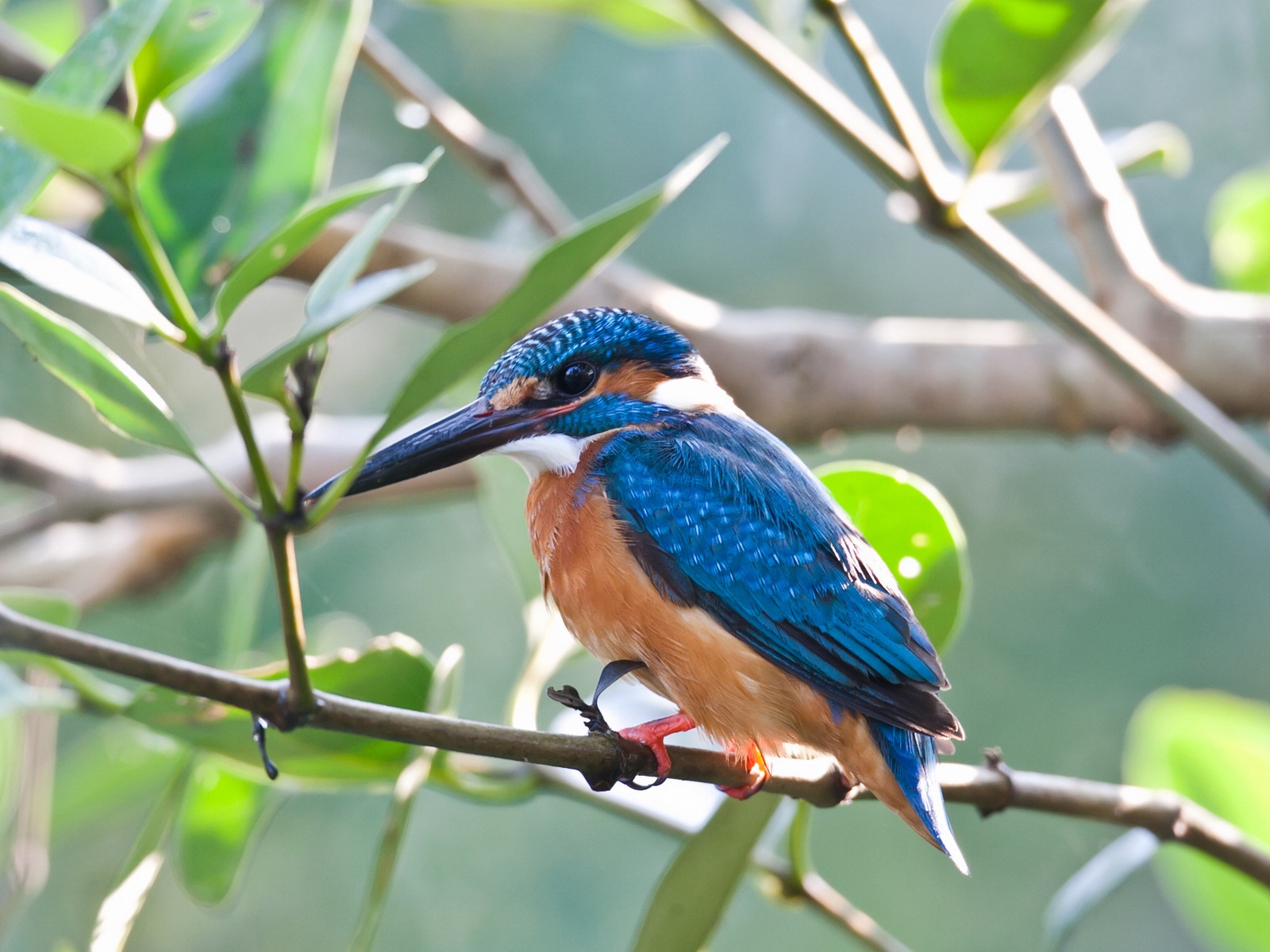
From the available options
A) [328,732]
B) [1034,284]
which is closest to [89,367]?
[328,732]

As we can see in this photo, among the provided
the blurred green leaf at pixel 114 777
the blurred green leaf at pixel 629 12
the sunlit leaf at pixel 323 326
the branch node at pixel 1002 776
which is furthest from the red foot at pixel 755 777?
the blurred green leaf at pixel 629 12

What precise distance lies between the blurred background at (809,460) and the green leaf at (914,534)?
6.86 ft

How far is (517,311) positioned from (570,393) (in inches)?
16.2

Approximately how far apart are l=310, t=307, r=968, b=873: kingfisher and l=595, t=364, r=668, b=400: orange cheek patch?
0.06 ft

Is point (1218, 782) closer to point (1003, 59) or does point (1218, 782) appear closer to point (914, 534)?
point (914, 534)

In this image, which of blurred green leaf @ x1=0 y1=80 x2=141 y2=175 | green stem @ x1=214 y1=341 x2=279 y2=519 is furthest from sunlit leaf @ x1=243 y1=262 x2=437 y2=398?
blurred green leaf @ x1=0 y1=80 x2=141 y2=175

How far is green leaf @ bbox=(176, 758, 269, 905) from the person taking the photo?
3.16 ft

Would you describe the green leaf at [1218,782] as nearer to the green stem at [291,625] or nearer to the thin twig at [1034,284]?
the thin twig at [1034,284]

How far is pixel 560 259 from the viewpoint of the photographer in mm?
586

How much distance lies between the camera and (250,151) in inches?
36.5

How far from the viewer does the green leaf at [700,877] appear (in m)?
0.76

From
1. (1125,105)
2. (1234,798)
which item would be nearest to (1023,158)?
(1125,105)

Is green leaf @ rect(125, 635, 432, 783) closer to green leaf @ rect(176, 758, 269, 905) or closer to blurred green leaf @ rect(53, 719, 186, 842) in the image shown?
green leaf @ rect(176, 758, 269, 905)

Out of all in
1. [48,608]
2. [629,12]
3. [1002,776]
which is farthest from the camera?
[629,12]
